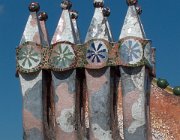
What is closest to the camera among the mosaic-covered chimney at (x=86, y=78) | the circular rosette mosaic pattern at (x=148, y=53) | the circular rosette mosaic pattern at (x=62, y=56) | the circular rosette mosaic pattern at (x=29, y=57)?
the mosaic-covered chimney at (x=86, y=78)

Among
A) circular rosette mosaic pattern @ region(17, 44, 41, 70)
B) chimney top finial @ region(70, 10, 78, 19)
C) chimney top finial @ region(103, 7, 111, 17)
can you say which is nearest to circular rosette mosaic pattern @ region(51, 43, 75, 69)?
circular rosette mosaic pattern @ region(17, 44, 41, 70)

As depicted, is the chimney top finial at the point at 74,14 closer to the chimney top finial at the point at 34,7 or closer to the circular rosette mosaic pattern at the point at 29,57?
the chimney top finial at the point at 34,7

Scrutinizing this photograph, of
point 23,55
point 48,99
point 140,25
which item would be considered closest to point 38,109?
point 48,99

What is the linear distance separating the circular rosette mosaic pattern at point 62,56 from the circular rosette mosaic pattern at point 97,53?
0.31 m

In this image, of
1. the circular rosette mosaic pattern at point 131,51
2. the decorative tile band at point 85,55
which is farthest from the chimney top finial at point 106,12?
the circular rosette mosaic pattern at point 131,51

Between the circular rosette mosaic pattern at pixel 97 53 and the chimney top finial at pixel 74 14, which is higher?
the chimney top finial at pixel 74 14

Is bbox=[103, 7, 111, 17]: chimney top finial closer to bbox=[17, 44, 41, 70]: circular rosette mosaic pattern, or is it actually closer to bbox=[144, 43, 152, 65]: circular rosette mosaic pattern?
bbox=[144, 43, 152, 65]: circular rosette mosaic pattern

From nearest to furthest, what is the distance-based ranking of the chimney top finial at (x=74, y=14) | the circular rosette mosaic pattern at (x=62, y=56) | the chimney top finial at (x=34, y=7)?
the circular rosette mosaic pattern at (x=62, y=56) < the chimney top finial at (x=34, y=7) < the chimney top finial at (x=74, y=14)

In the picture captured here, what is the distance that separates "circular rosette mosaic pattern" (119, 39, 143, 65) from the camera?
9570mm

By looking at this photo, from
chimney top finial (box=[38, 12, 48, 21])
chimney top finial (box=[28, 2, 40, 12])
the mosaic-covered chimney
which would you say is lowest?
the mosaic-covered chimney

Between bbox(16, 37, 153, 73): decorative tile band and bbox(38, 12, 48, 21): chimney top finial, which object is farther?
bbox(38, 12, 48, 21): chimney top finial

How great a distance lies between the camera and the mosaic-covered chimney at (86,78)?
31.3 ft

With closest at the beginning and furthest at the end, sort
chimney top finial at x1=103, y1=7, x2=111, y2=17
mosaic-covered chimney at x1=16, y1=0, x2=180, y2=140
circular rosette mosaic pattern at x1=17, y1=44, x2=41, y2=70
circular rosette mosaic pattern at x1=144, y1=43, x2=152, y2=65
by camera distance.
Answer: mosaic-covered chimney at x1=16, y1=0, x2=180, y2=140 → circular rosette mosaic pattern at x1=144, y1=43, x2=152, y2=65 → circular rosette mosaic pattern at x1=17, y1=44, x2=41, y2=70 → chimney top finial at x1=103, y1=7, x2=111, y2=17

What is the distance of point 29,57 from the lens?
10.0 meters
